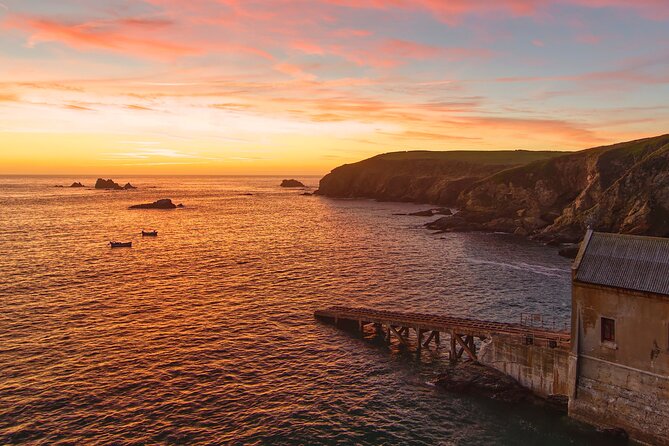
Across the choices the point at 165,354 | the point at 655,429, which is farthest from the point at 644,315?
the point at 165,354

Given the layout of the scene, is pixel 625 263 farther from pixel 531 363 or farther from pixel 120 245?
pixel 120 245

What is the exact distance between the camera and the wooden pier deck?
3547 centimetres

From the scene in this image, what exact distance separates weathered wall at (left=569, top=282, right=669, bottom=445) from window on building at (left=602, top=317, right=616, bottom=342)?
0.80 feet

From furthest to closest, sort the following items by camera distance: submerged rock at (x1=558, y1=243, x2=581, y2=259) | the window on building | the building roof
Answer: submerged rock at (x1=558, y1=243, x2=581, y2=259) → the window on building → the building roof

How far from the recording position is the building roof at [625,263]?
92.8 feet

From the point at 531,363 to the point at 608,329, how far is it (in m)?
6.46

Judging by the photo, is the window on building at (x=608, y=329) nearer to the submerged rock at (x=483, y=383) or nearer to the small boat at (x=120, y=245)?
the submerged rock at (x=483, y=383)

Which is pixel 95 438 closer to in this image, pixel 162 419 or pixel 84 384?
pixel 162 419

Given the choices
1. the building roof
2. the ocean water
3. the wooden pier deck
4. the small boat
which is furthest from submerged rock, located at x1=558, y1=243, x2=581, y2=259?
the small boat

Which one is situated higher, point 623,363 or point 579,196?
point 579,196

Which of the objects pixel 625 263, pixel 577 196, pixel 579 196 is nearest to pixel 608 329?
pixel 625 263

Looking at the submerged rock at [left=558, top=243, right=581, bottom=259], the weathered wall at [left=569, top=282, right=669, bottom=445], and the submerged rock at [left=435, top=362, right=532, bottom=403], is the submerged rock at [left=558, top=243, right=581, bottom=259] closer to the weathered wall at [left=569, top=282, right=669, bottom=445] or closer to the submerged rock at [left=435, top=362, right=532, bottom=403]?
the submerged rock at [left=435, top=362, right=532, bottom=403]

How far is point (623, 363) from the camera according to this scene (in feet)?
95.0

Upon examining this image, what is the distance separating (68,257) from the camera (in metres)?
82.6
